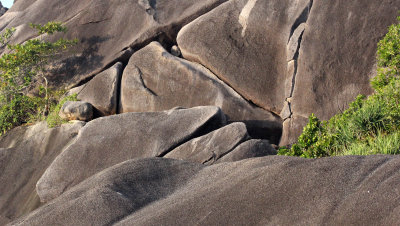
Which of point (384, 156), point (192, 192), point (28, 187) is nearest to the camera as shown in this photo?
point (384, 156)

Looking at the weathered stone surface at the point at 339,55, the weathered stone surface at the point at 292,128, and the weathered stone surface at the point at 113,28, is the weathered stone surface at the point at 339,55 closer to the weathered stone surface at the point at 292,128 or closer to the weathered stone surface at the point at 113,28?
the weathered stone surface at the point at 292,128

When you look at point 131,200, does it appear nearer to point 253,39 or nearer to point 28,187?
point 28,187

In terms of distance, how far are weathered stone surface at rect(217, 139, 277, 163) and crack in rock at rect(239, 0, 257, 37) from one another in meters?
5.67

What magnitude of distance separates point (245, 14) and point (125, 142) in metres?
6.50

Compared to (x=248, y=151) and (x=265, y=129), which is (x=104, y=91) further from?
(x=248, y=151)

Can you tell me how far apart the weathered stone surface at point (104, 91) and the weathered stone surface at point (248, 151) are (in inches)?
267

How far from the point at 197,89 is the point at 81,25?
6.47 m

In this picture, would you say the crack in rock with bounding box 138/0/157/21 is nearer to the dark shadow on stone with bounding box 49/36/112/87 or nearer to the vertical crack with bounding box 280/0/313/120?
the dark shadow on stone with bounding box 49/36/112/87

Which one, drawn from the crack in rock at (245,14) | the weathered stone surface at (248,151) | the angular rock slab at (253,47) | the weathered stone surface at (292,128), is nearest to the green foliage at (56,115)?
the angular rock slab at (253,47)

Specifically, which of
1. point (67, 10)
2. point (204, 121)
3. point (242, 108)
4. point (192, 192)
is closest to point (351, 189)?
point (192, 192)

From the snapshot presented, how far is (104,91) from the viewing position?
18.8 m

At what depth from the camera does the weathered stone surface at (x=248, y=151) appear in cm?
1306

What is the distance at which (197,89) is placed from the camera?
688 inches

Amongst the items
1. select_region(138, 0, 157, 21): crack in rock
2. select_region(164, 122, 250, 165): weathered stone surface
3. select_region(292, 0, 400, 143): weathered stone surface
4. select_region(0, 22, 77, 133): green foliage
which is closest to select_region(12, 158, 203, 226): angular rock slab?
select_region(164, 122, 250, 165): weathered stone surface
